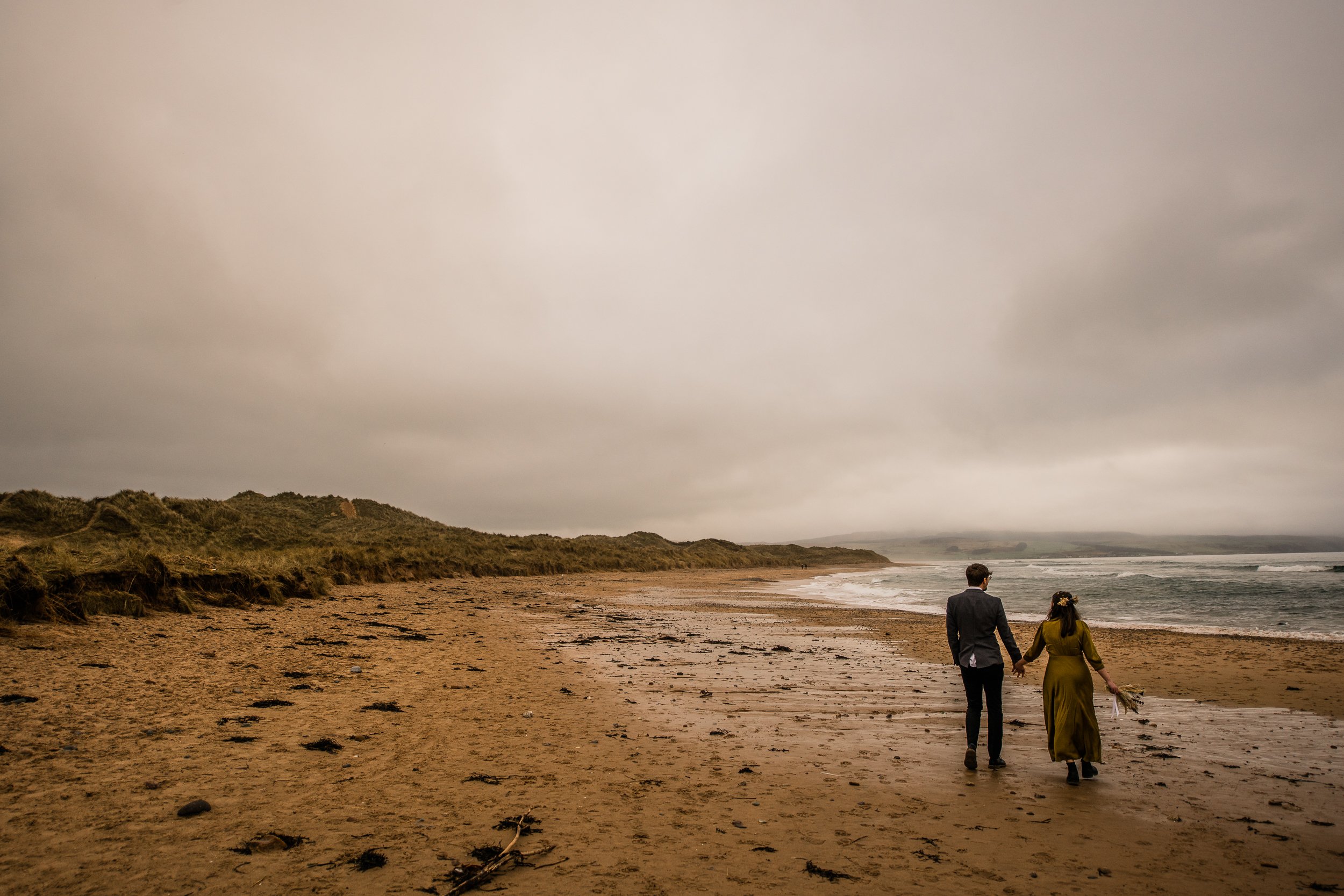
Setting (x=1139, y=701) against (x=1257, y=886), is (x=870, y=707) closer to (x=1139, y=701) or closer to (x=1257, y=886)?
(x=1139, y=701)

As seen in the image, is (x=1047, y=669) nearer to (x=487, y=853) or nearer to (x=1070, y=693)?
(x=1070, y=693)

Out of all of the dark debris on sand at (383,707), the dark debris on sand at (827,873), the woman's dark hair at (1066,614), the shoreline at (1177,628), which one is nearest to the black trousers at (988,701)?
the woman's dark hair at (1066,614)

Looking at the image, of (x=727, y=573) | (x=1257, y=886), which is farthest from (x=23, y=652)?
(x=727, y=573)

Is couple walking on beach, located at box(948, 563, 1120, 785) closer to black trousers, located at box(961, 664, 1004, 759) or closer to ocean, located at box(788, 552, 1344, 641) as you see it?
black trousers, located at box(961, 664, 1004, 759)

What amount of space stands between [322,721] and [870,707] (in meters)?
7.01

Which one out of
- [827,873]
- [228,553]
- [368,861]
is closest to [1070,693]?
[827,873]

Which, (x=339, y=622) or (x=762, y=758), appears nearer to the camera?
(x=762, y=758)

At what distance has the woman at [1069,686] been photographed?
19.7 ft

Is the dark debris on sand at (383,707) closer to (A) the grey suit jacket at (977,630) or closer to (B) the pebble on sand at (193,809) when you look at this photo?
(B) the pebble on sand at (193,809)

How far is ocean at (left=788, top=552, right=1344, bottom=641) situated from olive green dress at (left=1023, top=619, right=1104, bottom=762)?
15685mm

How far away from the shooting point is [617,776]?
5.77 m

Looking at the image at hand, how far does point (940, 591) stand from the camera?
35.5 m

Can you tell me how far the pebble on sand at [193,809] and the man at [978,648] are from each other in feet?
21.9

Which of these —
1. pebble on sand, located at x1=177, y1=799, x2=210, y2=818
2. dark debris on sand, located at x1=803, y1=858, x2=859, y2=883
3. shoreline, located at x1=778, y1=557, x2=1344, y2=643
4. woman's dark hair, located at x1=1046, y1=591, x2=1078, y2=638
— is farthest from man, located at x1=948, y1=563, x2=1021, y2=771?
shoreline, located at x1=778, y1=557, x2=1344, y2=643
